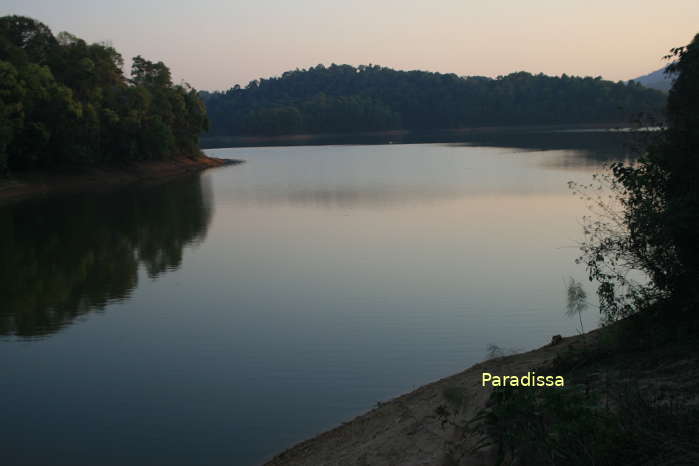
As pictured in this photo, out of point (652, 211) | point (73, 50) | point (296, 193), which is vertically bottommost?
point (296, 193)

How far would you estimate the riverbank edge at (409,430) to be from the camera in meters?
6.52

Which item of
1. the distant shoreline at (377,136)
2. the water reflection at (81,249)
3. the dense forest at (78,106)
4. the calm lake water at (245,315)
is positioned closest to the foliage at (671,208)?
the calm lake water at (245,315)

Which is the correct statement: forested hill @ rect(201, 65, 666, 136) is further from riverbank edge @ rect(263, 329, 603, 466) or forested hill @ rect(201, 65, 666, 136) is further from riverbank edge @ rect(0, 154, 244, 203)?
riverbank edge @ rect(263, 329, 603, 466)

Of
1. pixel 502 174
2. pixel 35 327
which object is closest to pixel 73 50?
pixel 502 174

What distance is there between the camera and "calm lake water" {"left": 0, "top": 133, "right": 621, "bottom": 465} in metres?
8.73

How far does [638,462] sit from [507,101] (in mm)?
131859

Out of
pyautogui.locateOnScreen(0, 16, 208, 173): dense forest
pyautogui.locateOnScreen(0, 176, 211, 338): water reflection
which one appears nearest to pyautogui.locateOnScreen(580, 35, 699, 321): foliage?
pyautogui.locateOnScreen(0, 176, 211, 338): water reflection

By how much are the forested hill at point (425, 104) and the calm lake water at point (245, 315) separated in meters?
95.7

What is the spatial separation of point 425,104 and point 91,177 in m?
104

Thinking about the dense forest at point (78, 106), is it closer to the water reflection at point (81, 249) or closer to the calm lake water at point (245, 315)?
the water reflection at point (81, 249)

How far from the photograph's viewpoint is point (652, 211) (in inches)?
307

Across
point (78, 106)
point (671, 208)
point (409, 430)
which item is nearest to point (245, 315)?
point (409, 430)

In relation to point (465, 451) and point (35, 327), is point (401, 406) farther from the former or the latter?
point (35, 327)

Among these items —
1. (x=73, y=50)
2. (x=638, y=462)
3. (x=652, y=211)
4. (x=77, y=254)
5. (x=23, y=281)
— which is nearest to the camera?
(x=638, y=462)
